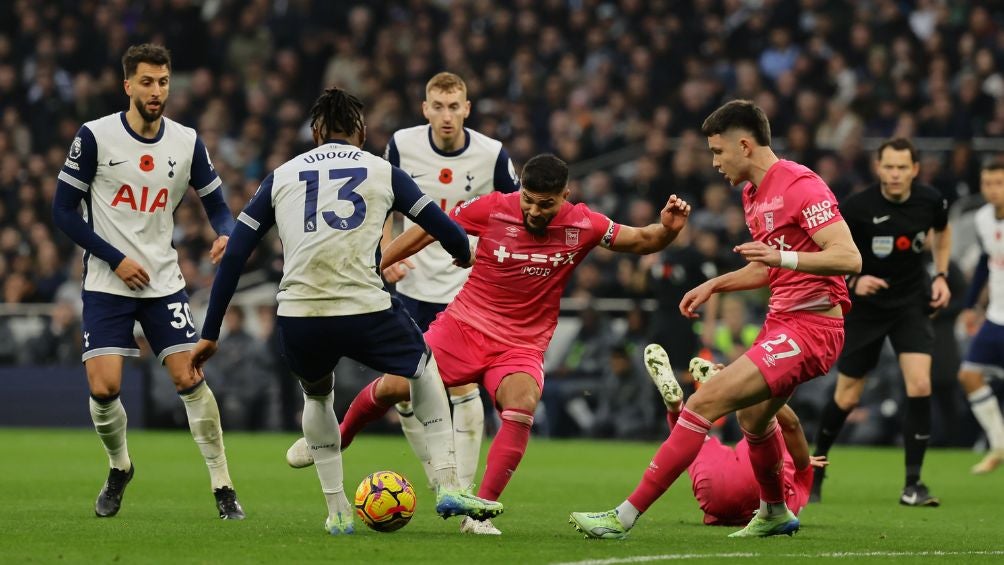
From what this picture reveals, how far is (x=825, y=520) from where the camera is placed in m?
9.36

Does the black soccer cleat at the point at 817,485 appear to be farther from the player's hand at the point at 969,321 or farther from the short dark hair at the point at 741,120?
the player's hand at the point at 969,321

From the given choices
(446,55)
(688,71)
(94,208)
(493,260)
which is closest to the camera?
(493,260)

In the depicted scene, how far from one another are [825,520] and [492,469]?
2607 mm

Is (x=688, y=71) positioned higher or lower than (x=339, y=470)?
higher

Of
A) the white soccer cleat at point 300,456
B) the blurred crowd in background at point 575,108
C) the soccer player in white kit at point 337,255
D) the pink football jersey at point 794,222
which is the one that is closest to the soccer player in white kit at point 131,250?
the white soccer cleat at point 300,456

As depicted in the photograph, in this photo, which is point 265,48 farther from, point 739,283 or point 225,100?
point 739,283

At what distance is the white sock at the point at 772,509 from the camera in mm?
8250

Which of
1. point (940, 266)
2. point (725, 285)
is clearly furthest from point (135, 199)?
point (940, 266)

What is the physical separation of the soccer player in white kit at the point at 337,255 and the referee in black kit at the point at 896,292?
4.16 metres

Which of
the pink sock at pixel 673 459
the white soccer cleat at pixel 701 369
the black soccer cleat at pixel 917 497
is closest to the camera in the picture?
the pink sock at pixel 673 459

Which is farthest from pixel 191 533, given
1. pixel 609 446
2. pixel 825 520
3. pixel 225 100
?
pixel 225 100

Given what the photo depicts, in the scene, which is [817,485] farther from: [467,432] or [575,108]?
[575,108]

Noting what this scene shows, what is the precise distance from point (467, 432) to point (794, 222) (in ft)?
8.80

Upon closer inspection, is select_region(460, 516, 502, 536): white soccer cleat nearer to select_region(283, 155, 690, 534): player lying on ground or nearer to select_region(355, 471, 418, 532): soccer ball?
select_region(283, 155, 690, 534): player lying on ground
